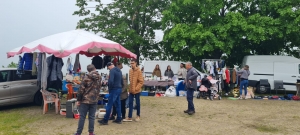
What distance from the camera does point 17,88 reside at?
10.5 meters

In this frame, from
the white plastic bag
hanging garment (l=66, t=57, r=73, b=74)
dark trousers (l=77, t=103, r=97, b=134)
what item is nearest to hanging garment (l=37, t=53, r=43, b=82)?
hanging garment (l=66, t=57, r=73, b=74)

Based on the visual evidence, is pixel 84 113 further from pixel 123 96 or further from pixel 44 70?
pixel 44 70

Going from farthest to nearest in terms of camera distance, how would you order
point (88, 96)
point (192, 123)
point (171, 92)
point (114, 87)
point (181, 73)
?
1. point (181, 73)
2. point (171, 92)
3. point (192, 123)
4. point (114, 87)
5. point (88, 96)

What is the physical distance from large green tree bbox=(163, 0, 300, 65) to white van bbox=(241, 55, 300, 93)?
47.6 inches

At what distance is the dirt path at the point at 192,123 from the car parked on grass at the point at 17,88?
448 mm

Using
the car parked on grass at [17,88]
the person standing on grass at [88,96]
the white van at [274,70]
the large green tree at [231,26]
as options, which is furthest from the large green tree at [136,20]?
the person standing on grass at [88,96]

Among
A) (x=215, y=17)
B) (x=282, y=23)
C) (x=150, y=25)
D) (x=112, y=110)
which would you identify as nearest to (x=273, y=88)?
(x=282, y=23)

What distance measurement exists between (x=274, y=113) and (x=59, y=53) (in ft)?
24.4

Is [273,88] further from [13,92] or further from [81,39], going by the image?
[13,92]

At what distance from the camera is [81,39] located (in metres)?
9.25

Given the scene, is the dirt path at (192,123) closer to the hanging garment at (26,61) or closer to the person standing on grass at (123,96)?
the person standing on grass at (123,96)

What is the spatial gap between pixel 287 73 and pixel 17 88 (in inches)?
563

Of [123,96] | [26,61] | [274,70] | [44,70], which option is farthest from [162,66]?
[123,96]

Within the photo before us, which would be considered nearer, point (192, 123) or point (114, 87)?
point (114, 87)
